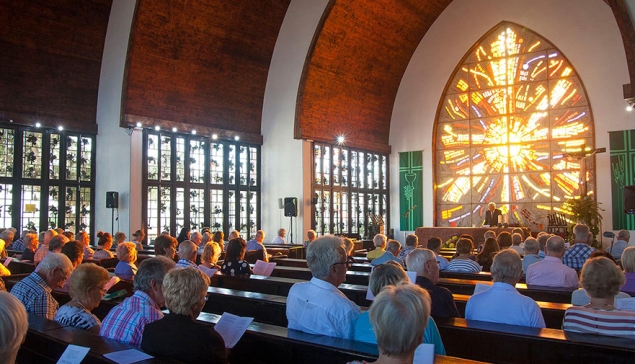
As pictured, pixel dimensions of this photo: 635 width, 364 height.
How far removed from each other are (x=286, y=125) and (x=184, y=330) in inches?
555

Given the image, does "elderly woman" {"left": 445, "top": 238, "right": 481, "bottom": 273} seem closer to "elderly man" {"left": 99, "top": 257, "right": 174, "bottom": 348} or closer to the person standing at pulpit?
"elderly man" {"left": 99, "top": 257, "right": 174, "bottom": 348}

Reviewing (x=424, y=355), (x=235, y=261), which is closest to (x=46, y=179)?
(x=235, y=261)

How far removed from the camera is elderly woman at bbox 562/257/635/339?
3166mm

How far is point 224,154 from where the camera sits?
1667 centimetres

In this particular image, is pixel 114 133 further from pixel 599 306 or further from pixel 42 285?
pixel 599 306

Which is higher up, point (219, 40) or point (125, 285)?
point (219, 40)

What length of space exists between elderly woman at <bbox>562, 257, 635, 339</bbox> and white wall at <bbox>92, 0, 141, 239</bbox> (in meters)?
12.4

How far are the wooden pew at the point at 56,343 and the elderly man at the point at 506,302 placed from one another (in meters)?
2.11

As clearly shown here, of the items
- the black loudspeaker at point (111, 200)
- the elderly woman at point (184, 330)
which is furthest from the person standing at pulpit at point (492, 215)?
the elderly woman at point (184, 330)

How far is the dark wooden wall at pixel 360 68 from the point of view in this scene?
53.0ft

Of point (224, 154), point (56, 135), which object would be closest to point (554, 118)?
point (224, 154)

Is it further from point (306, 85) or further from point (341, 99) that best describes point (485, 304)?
point (341, 99)

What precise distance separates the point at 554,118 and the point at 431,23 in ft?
16.2

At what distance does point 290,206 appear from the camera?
16047 mm
